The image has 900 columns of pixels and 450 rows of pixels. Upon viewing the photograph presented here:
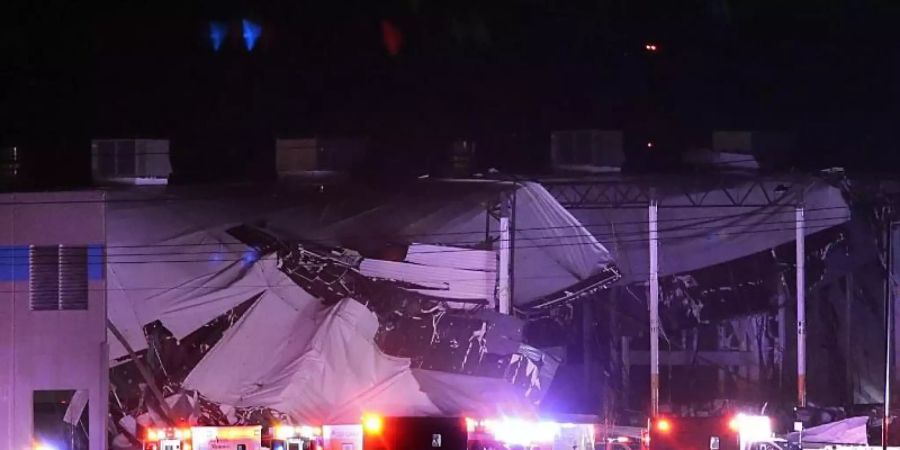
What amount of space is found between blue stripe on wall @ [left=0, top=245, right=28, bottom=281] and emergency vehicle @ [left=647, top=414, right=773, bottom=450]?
14234mm

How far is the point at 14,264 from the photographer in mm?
30250

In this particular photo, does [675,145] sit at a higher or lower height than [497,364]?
higher

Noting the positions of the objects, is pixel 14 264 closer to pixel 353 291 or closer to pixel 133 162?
pixel 133 162

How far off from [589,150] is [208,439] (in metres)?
10.9

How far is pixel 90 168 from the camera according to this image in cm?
3356

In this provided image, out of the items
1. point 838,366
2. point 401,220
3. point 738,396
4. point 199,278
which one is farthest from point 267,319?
point 838,366

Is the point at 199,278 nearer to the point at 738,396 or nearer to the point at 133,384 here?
the point at 133,384

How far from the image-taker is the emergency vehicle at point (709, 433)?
2469 cm

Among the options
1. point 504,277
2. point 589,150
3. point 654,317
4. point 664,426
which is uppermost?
point 589,150

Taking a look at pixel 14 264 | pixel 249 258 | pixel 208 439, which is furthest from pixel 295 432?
pixel 14 264

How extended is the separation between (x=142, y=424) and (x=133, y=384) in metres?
0.90

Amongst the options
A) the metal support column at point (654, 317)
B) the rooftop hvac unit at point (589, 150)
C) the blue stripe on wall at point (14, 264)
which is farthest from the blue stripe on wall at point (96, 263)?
the metal support column at point (654, 317)

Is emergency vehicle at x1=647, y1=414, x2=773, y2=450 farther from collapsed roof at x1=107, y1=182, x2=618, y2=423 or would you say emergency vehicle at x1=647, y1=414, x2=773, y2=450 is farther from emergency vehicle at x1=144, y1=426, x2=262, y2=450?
emergency vehicle at x1=144, y1=426, x2=262, y2=450

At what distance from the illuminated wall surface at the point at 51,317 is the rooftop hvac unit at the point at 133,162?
6.71 feet
